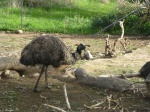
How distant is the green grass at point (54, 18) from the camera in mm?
21625

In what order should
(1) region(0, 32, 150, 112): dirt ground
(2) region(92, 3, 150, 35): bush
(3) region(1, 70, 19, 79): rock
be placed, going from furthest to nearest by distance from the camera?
1. (2) region(92, 3, 150, 35): bush
2. (3) region(1, 70, 19, 79): rock
3. (1) region(0, 32, 150, 112): dirt ground

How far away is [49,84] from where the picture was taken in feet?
33.1

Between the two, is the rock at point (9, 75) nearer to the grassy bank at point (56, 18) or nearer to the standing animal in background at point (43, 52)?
the standing animal in background at point (43, 52)

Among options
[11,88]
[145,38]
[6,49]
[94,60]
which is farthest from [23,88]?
[145,38]

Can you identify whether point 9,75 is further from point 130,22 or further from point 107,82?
point 130,22

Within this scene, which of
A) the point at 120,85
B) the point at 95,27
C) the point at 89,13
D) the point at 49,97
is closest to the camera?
the point at 49,97

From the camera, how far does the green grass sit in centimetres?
2162

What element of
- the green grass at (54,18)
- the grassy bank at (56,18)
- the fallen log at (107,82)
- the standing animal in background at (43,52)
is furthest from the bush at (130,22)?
the standing animal in background at (43,52)

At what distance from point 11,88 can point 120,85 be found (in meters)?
2.29

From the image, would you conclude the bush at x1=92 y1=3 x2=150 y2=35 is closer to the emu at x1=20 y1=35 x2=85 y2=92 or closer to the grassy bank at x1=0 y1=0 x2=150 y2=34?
the grassy bank at x1=0 y1=0 x2=150 y2=34

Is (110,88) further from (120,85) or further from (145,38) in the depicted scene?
(145,38)

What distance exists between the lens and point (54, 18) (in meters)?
25.3

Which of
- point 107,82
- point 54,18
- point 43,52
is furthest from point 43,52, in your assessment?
point 54,18

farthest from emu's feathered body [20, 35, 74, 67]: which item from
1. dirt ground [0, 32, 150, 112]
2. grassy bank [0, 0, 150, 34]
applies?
grassy bank [0, 0, 150, 34]
